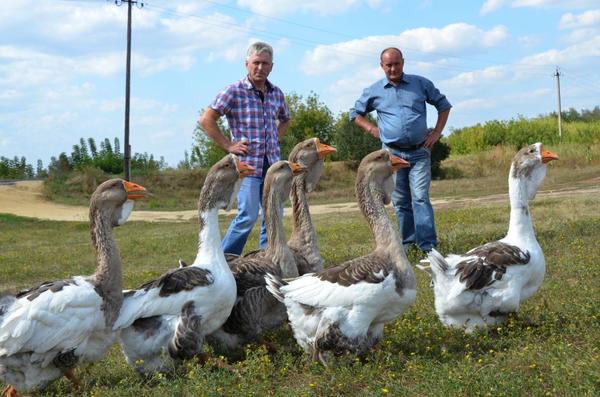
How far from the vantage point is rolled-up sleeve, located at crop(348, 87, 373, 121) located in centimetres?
1023

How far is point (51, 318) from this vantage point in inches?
198

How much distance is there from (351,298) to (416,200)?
4.80 m

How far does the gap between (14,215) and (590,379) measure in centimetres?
2537

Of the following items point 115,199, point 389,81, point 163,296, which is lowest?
point 163,296

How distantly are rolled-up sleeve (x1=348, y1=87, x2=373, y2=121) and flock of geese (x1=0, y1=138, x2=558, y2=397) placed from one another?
12.0ft

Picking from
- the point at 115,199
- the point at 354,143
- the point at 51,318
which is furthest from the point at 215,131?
the point at 354,143

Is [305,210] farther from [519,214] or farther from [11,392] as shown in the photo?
[11,392]

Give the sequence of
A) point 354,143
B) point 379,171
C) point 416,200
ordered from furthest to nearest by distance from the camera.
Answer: point 354,143 < point 416,200 < point 379,171

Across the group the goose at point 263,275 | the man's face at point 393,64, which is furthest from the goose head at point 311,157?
the man's face at point 393,64

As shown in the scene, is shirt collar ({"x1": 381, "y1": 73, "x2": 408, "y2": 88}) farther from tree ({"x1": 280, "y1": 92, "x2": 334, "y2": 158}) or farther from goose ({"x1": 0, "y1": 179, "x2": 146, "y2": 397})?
tree ({"x1": 280, "y1": 92, "x2": 334, "y2": 158})

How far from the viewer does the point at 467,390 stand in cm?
458

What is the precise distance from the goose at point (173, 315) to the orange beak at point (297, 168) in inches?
58.4

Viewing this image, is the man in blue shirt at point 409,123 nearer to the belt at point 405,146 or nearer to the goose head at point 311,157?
the belt at point 405,146

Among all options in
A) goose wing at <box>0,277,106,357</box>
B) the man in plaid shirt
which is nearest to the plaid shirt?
the man in plaid shirt
